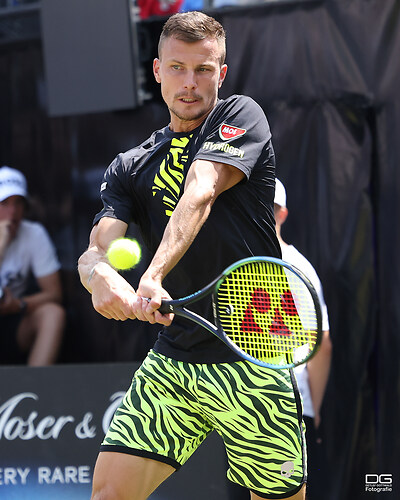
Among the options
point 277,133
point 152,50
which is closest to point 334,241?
point 277,133

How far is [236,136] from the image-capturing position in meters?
2.74

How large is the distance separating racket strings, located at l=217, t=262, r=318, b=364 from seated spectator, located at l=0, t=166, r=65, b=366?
281cm

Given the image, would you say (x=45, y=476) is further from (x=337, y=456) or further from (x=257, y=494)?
(x=257, y=494)

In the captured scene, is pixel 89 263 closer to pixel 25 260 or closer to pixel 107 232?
pixel 107 232

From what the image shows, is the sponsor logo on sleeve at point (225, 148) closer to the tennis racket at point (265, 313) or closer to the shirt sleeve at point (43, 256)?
the tennis racket at point (265, 313)

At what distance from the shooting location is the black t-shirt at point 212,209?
111 inches

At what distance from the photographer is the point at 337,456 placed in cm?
471

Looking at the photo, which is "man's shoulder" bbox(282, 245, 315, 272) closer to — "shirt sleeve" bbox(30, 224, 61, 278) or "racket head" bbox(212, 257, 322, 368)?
"racket head" bbox(212, 257, 322, 368)

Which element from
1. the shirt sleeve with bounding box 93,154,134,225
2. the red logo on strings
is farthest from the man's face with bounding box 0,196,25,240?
the red logo on strings

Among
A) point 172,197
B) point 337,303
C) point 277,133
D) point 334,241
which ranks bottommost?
point 337,303

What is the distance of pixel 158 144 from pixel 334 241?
1946 millimetres

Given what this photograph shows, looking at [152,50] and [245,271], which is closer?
[245,271]

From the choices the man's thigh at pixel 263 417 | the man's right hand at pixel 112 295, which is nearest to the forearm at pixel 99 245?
the man's right hand at pixel 112 295

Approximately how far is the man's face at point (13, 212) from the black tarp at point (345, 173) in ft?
5.52
